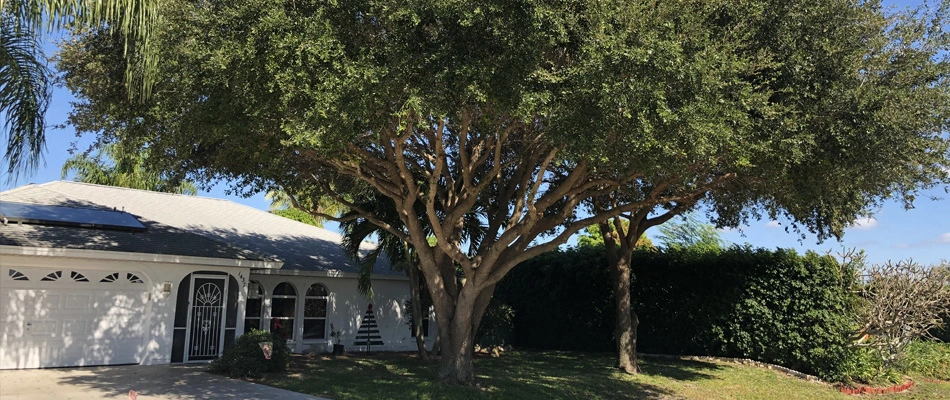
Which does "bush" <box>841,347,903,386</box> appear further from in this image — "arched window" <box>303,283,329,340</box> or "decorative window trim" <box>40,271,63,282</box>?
"decorative window trim" <box>40,271,63,282</box>

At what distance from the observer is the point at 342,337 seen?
74.0 ft

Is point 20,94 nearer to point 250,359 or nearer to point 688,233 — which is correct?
point 250,359

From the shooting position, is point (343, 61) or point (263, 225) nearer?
point (343, 61)

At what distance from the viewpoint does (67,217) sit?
17.9 meters

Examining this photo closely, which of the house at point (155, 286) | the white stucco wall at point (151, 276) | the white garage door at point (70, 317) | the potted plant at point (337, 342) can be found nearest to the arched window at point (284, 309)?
the house at point (155, 286)

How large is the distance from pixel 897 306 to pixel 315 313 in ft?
52.9

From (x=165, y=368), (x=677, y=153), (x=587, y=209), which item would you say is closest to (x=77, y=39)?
(x=165, y=368)

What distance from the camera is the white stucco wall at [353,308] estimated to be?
21547 mm

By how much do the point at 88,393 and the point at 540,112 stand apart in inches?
353

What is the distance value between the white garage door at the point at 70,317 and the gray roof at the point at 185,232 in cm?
77

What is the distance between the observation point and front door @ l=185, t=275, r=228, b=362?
Answer: 17.7 metres

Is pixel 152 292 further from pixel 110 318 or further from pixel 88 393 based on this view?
pixel 88 393

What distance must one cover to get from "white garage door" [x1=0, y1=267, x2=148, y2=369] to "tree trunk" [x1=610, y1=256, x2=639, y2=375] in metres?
11.5

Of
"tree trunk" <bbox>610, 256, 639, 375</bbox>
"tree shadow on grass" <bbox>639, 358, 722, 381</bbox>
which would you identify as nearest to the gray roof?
"tree trunk" <bbox>610, 256, 639, 375</bbox>
